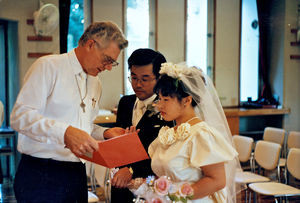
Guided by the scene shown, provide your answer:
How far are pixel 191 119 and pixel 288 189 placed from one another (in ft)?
7.33

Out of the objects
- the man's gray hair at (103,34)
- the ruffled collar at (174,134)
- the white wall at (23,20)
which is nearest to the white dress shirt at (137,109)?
the ruffled collar at (174,134)

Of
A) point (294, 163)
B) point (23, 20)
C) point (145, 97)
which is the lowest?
point (294, 163)

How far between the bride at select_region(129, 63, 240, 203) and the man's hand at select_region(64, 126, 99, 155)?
16.7 inches

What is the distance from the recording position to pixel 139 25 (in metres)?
6.38

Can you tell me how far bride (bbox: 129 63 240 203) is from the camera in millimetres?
1776

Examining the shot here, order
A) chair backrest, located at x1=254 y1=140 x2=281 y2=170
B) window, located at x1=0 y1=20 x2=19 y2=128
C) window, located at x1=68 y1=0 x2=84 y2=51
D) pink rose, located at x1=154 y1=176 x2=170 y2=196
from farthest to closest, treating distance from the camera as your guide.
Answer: window, located at x1=68 y1=0 x2=84 y2=51, window, located at x1=0 y1=20 x2=19 y2=128, chair backrest, located at x1=254 y1=140 x2=281 y2=170, pink rose, located at x1=154 y1=176 x2=170 y2=196

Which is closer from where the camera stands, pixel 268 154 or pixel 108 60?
pixel 108 60

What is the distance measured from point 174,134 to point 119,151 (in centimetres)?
34

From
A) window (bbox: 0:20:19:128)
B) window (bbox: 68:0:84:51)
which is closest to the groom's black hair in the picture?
window (bbox: 0:20:19:128)

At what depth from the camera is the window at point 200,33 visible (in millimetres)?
6793

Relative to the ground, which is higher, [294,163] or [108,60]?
[108,60]

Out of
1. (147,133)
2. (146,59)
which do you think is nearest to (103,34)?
(146,59)

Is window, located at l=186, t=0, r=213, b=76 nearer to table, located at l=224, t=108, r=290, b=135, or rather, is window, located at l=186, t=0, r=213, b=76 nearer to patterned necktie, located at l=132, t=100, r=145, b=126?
table, located at l=224, t=108, r=290, b=135

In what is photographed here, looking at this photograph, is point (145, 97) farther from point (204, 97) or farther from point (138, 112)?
point (204, 97)
